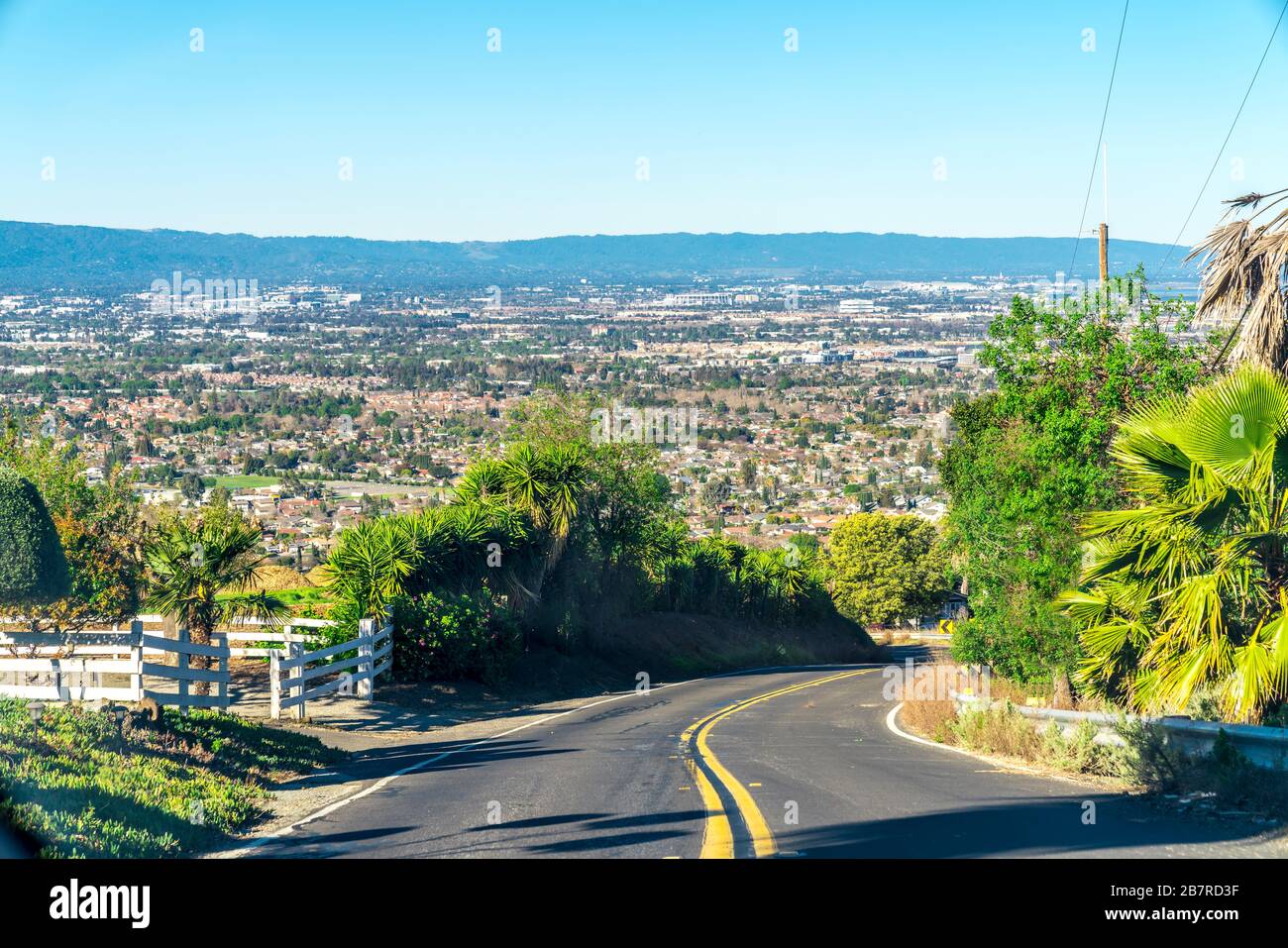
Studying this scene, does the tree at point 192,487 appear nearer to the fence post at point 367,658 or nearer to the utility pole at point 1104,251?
the fence post at point 367,658

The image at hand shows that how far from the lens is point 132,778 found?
9.52m

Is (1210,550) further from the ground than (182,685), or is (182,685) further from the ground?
(1210,550)

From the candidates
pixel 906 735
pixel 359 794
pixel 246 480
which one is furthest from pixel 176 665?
pixel 246 480

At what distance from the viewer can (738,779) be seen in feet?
37.2

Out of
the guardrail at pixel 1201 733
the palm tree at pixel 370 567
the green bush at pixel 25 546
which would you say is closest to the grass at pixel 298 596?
the palm tree at pixel 370 567

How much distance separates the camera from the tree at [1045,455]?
55.3ft

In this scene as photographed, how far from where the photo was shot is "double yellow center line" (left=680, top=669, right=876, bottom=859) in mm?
7816

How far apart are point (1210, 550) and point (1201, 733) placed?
63.7 inches

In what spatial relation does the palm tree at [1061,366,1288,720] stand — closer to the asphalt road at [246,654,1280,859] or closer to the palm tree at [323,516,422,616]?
the asphalt road at [246,654,1280,859]

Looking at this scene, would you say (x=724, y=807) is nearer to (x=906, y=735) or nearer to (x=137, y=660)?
(x=137, y=660)

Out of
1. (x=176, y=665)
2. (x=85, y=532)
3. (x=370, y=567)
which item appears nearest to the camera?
(x=176, y=665)

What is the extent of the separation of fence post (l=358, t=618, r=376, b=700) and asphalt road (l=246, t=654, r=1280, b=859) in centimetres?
337

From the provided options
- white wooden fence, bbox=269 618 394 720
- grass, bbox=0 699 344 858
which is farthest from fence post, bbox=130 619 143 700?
white wooden fence, bbox=269 618 394 720
